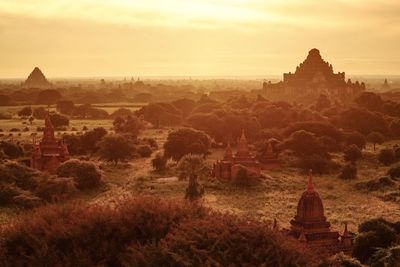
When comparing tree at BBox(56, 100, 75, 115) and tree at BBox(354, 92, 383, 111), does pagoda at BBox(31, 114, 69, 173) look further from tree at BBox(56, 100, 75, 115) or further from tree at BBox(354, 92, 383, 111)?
tree at BBox(56, 100, 75, 115)

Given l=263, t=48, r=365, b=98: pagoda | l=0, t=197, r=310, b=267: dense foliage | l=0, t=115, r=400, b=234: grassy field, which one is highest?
l=263, t=48, r=365, b=98: pagoda

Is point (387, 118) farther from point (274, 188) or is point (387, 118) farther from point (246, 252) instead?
point (246, 252)

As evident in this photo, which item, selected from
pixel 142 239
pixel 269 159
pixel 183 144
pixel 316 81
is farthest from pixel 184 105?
pixel 142 239

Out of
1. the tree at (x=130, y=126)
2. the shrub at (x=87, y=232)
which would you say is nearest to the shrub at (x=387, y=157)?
the tree at (x=130, y=126)

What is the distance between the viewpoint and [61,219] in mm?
13281

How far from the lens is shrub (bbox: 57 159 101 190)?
99.1 feet

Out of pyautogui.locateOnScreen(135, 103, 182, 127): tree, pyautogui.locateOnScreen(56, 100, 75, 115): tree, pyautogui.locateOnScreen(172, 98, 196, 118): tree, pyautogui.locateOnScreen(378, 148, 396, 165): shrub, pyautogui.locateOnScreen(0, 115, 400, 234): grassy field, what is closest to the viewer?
pyautogui.locateOnScreen(0, 115, 400, 234): grassy field

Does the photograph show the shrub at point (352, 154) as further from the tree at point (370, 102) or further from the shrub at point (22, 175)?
the tree at point (370, 102)

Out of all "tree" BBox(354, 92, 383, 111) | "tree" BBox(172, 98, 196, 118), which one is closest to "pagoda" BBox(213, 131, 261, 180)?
"tree" BBox(354, 92, 383, 111)

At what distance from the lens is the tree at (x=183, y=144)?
38.7 metres

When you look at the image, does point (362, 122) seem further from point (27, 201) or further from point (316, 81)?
point (27, 201)

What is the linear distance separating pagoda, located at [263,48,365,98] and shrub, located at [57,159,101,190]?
182ft

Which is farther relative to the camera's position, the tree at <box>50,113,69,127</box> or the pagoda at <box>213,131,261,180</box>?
the tree at <box>50,113,69,127</box>

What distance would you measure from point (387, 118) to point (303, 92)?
1067 inches
